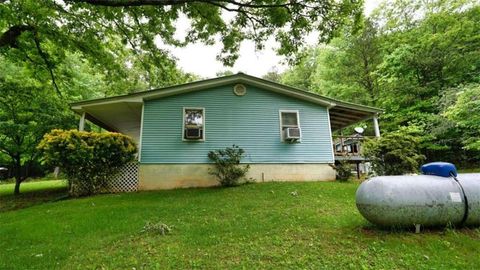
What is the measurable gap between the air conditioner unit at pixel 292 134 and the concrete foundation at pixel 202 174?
1181 mm

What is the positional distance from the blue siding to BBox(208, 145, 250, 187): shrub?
399 mm

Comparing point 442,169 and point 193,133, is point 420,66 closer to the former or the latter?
point 442,169

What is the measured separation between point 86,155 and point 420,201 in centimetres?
931

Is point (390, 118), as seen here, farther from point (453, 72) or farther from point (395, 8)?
point (395, 8)

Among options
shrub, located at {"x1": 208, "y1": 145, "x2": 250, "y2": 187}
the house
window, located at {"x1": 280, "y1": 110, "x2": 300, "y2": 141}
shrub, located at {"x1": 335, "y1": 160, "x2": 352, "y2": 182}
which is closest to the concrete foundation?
the house

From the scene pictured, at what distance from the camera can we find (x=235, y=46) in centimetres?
1003

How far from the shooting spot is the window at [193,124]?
1062 centimetres

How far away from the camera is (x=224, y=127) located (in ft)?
36.4

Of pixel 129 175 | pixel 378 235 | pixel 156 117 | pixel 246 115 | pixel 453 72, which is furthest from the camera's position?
pixel 453 72

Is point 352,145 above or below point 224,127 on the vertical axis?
below

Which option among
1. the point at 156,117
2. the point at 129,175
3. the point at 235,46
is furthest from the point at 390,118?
the point at 129,175

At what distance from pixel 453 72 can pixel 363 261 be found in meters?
17.5

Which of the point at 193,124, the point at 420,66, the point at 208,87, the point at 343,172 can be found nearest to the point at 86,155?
the point at 193,124

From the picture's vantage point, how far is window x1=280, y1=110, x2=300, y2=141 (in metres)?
11.4
